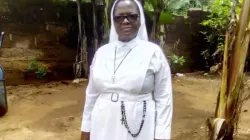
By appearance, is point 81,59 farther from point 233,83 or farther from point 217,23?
point 233,83

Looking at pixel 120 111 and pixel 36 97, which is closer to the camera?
pixel 120 111

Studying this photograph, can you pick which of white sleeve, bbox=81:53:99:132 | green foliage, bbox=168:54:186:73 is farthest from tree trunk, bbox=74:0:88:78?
white sleeve, bbox=81:53:99:132

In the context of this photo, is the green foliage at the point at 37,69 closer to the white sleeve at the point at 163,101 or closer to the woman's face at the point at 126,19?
Result: the woman's face at the point at 126,19

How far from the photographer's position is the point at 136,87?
6.57 feet

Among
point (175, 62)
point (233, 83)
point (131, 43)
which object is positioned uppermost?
point (131, 43)

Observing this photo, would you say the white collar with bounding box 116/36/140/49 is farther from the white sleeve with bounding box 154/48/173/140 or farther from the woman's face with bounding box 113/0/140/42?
the white sleeve with bounding box 154/48/173/140

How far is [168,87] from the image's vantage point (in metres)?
2.06

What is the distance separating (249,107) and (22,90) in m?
3.46

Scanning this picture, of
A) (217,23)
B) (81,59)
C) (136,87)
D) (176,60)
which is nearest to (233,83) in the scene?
(136,87)

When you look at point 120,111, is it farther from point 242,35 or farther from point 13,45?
point 13,45

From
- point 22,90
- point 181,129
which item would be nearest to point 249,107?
point 181,129

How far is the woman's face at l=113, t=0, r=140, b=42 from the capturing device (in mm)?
2064

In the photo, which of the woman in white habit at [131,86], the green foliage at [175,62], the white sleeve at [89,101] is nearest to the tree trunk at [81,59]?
the green foliage at [175,62]

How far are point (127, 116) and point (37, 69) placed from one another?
15.5 ft
